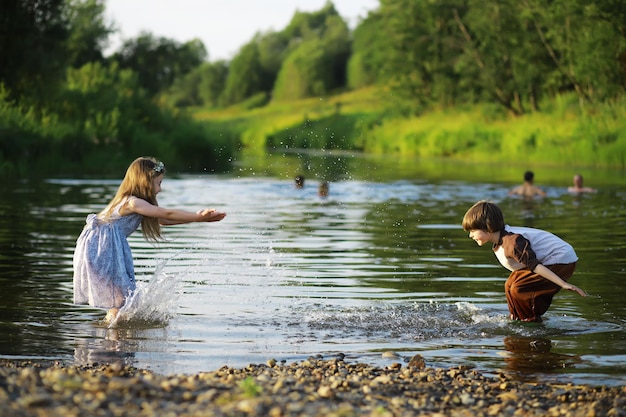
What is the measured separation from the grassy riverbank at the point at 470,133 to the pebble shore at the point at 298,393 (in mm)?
31429

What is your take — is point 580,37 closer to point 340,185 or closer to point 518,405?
point 340,185

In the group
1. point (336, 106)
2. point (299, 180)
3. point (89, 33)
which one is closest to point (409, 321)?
point (299, 180)

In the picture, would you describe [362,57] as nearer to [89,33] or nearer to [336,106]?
[336,106]

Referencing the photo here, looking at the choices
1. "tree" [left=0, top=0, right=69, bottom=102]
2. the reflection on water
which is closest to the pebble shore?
the reflection on water

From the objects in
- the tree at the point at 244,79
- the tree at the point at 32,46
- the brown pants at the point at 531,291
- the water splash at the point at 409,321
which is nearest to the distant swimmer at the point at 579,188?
the water splash at the point at 409,321

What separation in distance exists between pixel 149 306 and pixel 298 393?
14.1 feet

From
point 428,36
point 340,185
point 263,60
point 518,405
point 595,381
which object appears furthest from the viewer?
point 263,60

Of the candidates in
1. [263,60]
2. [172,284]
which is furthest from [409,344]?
[263,60]

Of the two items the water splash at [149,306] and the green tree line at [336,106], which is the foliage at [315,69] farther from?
the water splash at [149,306]

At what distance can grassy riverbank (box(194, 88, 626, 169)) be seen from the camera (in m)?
41.5

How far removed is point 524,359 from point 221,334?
287 cm

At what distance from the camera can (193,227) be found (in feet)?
72.6

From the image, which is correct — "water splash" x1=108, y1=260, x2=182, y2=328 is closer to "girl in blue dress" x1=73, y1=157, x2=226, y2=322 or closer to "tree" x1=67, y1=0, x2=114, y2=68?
"girl in blue dress" x1=73, y1=157, x2=226, y2=322

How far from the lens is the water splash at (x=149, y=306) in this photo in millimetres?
10938
